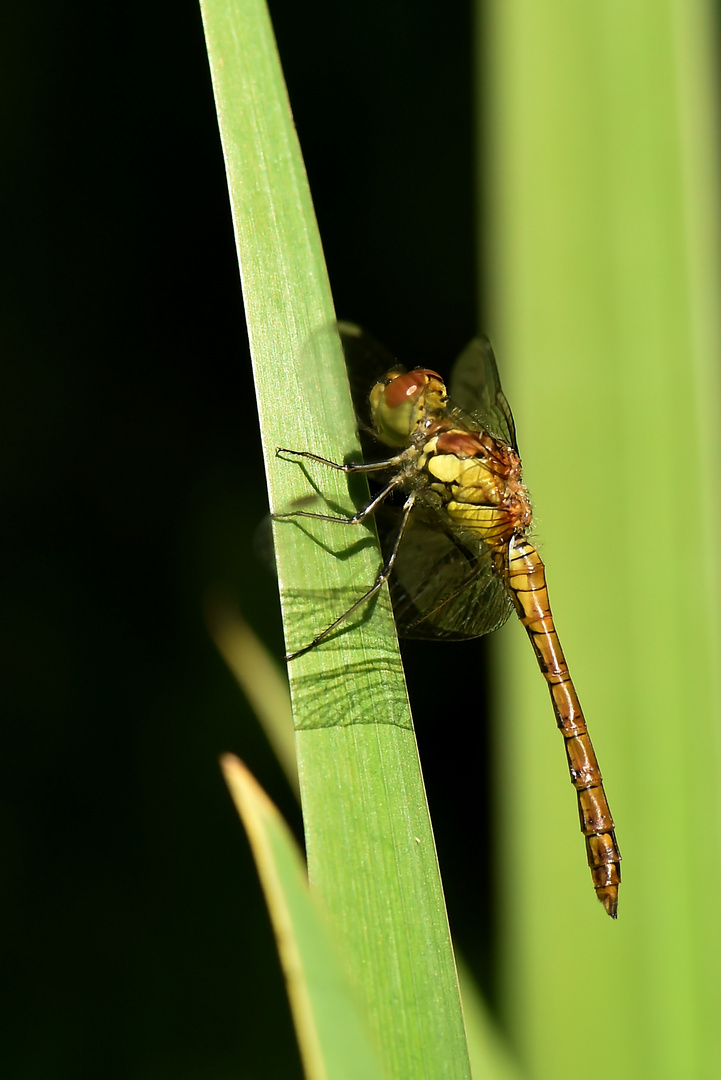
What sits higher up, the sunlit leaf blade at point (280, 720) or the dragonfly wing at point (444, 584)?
the dragonfly wing at point (444, 584)

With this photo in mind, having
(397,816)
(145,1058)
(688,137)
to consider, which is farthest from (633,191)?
(145,1058)

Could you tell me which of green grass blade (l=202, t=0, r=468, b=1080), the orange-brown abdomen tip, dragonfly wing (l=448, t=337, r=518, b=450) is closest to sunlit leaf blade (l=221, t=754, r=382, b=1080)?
green grass blade (l=202, t=0, r=468, b=1080)

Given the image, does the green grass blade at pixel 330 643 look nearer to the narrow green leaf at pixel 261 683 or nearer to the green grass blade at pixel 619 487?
the narrow green leaf at pixel 261 683

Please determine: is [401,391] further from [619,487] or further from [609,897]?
[609,897]

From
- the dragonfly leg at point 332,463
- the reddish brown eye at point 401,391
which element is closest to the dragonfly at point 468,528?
the reddish brown eye at point 401,391

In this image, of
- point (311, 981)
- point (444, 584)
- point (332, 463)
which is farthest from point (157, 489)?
point (311, 981)

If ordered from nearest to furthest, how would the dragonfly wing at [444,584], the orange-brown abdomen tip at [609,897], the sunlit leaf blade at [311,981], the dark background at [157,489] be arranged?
the sunlit leaf blade at [311,981] < the orange-brown abdomen tip at [609,897] < the dragonfly wing at [444,584] < the dark background at [157,489]

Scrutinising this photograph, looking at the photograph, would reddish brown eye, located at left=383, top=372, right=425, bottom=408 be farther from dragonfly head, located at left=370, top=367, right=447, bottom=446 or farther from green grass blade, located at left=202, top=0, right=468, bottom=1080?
green grass blade, located at left=202, top=0, right=468, bottom=1080
